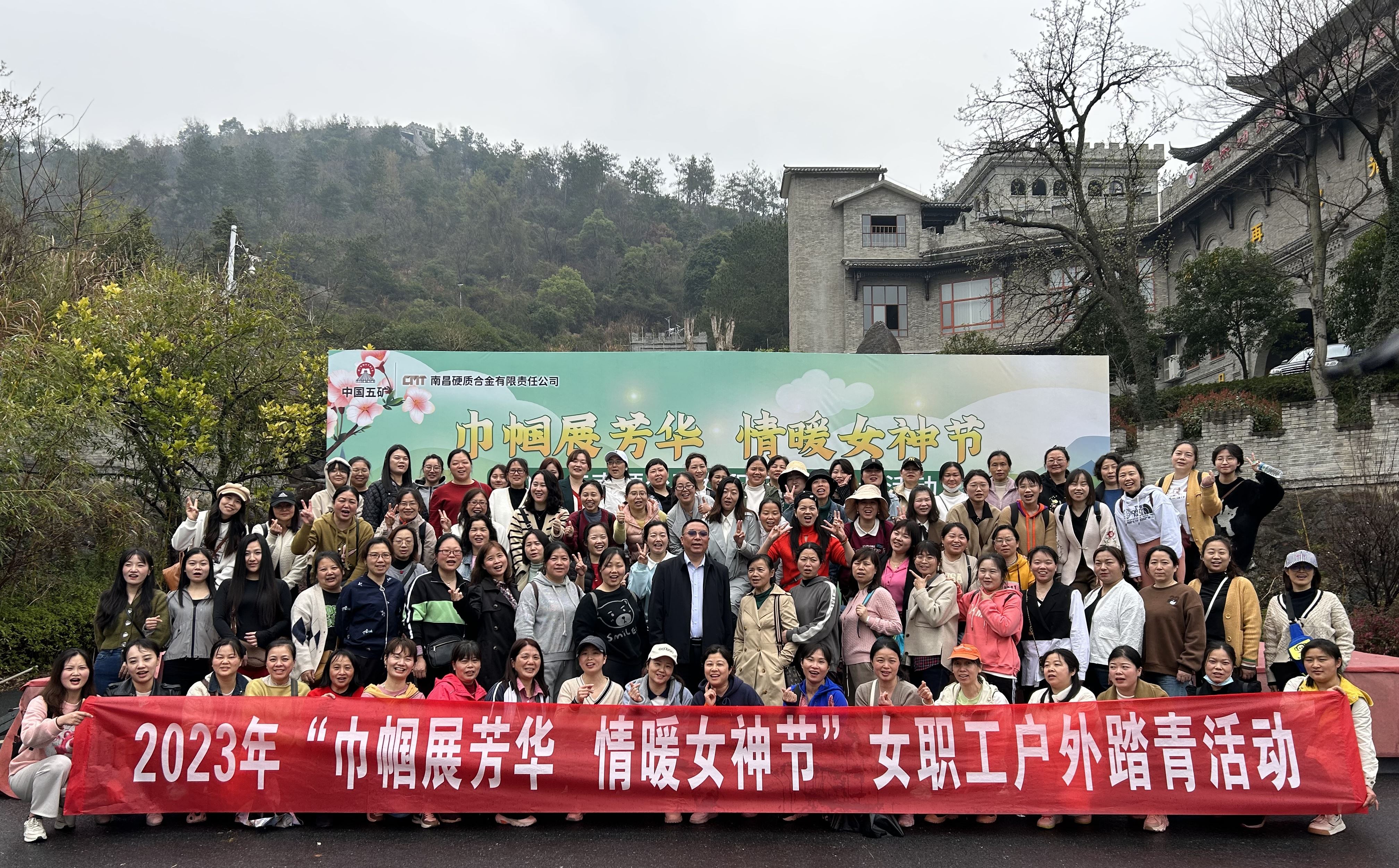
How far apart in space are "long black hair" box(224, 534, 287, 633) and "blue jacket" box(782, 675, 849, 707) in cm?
313

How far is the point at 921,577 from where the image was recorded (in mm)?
6305

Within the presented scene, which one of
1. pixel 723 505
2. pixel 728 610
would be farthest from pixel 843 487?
pixel 728 610

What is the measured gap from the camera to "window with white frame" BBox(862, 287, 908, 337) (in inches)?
1268

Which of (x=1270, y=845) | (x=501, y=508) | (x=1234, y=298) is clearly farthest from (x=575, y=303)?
(x=1270, y=845)

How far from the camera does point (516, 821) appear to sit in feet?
17.9

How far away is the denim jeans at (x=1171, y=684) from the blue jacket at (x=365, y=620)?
4446 millimetres

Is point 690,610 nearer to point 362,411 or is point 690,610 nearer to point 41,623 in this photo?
point 362,411

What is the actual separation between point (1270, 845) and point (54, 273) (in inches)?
555

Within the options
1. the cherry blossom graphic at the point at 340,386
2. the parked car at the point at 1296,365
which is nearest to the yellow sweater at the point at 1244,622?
the cherry blossom graphic at the point at 340,386

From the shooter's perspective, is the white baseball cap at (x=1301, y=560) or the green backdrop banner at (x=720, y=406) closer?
the white baseball cap at (x=1301, y=560)

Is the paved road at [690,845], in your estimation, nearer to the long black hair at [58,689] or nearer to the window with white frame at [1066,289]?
the long black hair at [58,689]

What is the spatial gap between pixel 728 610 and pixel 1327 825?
3.37 metres

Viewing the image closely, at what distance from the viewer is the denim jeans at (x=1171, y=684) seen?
591 centimetres

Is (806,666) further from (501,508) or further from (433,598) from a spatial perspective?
(501,508)
